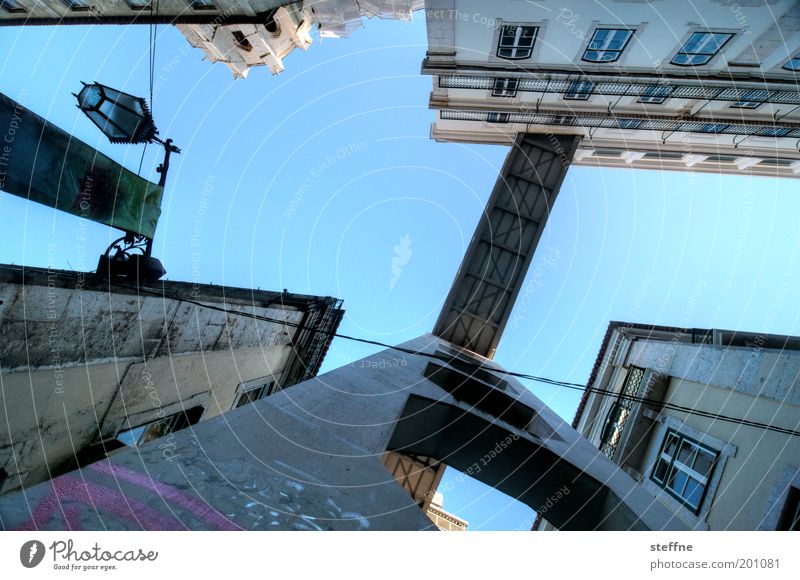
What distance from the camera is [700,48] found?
42.0 ft

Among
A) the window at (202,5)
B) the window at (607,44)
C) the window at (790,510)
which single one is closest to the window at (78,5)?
the window at (202,5)

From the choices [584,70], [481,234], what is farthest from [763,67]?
[481,234]

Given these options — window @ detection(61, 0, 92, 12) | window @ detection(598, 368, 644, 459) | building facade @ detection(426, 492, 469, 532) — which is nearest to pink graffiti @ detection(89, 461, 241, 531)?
window @ detection(598, 368, 644, 459)

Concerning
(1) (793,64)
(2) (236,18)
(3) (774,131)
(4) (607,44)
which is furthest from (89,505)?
(3) (774,131)

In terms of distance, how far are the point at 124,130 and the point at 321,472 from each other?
7.84 meters

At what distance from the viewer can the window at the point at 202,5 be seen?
542 inches

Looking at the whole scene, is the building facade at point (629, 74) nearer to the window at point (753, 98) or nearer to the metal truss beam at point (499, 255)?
the window at point (753, 98)

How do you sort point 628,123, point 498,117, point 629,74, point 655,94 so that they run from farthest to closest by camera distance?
point 498,117
point 628,123
point 655,94
point 629,74

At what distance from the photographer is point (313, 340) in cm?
1472

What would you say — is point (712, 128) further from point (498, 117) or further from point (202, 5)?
point (202, 5)

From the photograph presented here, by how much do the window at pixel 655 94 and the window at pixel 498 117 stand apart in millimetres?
5651

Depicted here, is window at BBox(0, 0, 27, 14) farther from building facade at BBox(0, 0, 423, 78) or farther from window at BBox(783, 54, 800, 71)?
window at BBox(783, 54, 800, 71)
